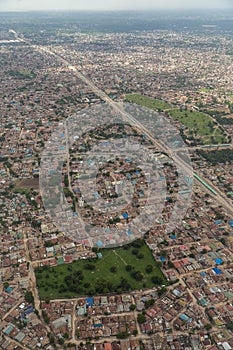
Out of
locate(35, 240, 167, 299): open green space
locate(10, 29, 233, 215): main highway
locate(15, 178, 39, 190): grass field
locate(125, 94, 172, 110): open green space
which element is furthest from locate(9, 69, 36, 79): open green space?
locate(35, 240, 167, 299): open green space

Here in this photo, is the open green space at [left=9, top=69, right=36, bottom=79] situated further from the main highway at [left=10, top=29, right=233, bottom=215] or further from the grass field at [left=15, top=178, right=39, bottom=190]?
the grass field at [left=15, top=178, right=39, bottom=190]

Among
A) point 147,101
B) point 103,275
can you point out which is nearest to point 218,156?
point 147,101

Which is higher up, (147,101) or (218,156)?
(147,101)

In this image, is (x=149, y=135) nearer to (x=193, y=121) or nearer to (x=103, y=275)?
(x=193, y=121)

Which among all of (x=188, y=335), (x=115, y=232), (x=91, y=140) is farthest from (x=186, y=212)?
(x=91, y=140)

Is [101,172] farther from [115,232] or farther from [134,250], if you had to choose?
[134,250]

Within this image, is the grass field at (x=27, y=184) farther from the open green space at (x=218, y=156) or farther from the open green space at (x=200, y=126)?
the open green space at (x=200, y=126)
